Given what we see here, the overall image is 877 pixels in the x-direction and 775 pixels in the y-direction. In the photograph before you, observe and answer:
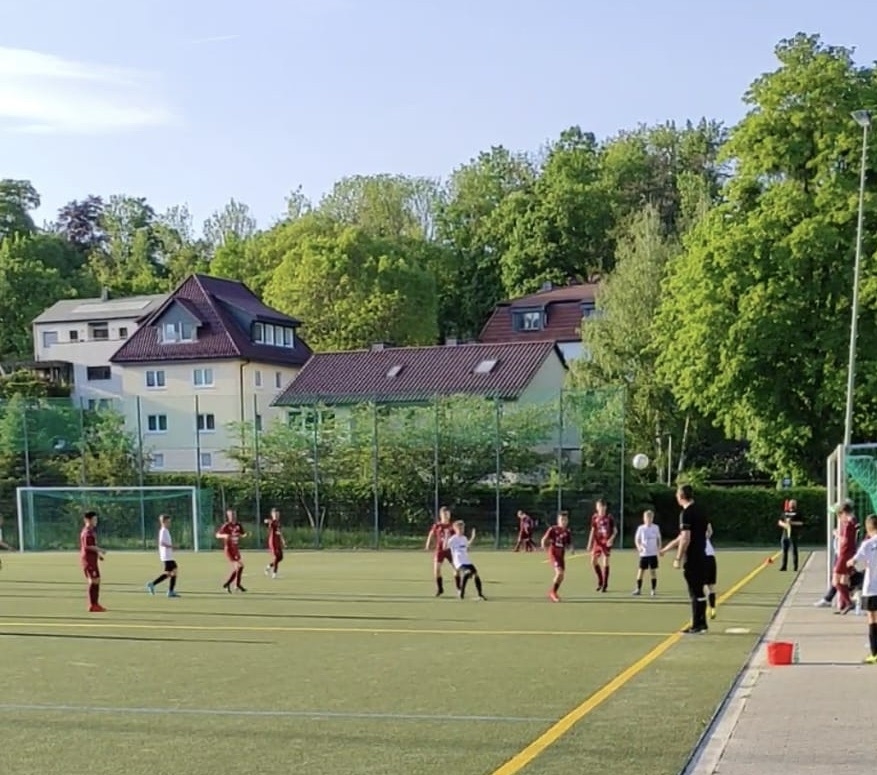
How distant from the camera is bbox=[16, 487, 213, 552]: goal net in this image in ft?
145

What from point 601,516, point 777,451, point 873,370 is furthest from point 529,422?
point 601,516

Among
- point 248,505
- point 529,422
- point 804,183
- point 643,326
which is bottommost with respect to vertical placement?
point 248,505

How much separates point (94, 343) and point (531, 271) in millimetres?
28542

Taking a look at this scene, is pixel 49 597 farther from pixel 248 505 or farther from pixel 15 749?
pixel 248 505

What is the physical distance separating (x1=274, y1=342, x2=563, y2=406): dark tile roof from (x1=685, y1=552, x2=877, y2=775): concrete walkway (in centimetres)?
4022

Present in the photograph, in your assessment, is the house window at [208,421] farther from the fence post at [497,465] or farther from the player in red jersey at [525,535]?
the player in red jersey at [525,535]

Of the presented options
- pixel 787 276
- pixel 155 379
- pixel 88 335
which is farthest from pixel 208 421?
pixel 787 276

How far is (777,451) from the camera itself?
39.8 metres

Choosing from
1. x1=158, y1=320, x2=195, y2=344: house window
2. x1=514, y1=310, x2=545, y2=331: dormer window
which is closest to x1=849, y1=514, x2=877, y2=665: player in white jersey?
x1=158, y1=320, x2=195, y2=344: house window

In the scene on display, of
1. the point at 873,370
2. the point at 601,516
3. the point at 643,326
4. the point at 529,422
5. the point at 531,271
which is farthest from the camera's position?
the point at 531,271

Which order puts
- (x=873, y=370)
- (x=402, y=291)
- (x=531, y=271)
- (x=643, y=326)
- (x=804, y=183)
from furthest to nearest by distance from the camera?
(x=531, y=271), (x=402, y=291), (x=643, y=326), (x=804, y=183), (x=873, y=370)

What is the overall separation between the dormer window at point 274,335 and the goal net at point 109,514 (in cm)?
1955

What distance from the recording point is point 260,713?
10.1m

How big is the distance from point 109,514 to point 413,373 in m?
17.6
